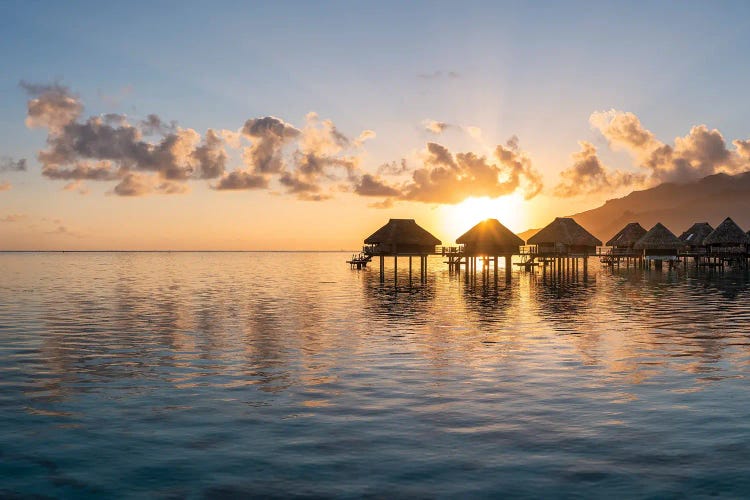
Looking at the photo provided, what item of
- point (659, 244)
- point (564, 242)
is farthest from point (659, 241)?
point (564, 242)

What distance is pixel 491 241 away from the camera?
67.4 metres

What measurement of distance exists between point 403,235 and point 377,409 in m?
57.3

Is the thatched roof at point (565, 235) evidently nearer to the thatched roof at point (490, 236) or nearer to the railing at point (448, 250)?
the thatched roof at point (490, 236)

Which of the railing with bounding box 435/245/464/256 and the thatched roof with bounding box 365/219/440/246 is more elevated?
the thatched roof with bounding box 365/219/440/246

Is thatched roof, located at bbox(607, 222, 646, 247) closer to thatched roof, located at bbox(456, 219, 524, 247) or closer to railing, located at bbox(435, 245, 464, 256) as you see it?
railing, located at bbox(435, 245, 464, 256)

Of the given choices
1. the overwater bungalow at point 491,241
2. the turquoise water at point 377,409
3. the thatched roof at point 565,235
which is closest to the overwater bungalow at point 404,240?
the overwater bungalow at point 491,241

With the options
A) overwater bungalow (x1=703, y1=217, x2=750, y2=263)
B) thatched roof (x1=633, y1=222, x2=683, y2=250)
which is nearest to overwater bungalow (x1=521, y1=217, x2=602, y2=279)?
thatched roof (x1=633, y1=222, x2=683, y2=250)

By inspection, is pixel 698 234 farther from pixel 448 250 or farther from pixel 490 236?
pixel 490 236

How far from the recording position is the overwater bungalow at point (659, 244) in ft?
271

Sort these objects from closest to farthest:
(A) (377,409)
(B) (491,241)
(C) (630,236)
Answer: (A) (377,409)
(B) (491,241)
(C) (630,236)

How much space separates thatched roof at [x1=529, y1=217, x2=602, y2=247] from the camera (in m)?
73.4

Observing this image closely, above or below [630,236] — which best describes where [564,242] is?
below

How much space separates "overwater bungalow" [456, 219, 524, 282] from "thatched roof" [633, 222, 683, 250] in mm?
24776

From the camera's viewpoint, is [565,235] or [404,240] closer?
[404,240]
